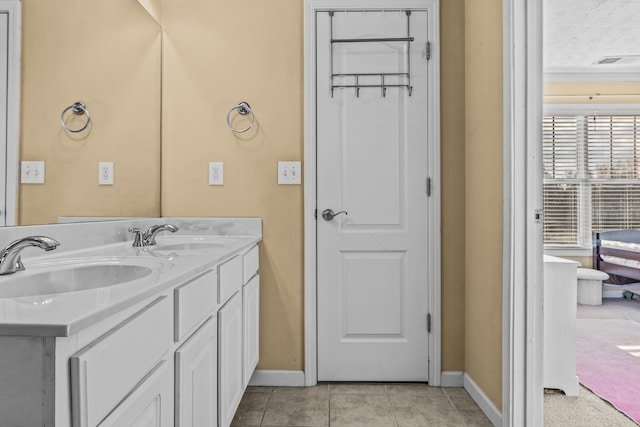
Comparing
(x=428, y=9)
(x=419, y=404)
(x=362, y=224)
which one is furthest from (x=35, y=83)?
(x=419, y=404)


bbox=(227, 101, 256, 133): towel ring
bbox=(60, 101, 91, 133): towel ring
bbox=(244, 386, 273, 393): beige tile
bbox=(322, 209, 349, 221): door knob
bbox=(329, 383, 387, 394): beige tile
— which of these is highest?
bbox=(227, 101, 256, 133): towel ring

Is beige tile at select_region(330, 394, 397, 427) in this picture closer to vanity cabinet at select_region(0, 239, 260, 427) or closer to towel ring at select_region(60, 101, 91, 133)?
vanity cabinet at select_region(0, 239, 260, 427)

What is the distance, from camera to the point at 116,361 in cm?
71

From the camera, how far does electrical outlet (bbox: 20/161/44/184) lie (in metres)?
1.20

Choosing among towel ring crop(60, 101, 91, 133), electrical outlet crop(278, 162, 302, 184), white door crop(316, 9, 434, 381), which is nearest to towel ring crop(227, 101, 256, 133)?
electrical outlet crop(278, 162, 302, 184)

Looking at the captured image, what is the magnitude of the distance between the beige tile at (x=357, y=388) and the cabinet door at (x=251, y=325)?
1.50ft

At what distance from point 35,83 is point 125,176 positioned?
68 cm

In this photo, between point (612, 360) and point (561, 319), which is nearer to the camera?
point (561, 319)

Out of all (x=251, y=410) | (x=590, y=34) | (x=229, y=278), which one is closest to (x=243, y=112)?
(x=229, y=278)

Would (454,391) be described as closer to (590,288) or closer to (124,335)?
(124,335)

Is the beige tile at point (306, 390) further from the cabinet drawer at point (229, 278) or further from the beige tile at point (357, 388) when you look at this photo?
the cabinet drawer at point (229, 278)

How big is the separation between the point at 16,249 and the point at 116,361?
47cm

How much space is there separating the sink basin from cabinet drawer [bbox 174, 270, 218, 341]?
10cm

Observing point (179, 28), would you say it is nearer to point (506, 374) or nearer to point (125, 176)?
point (125, 176)
